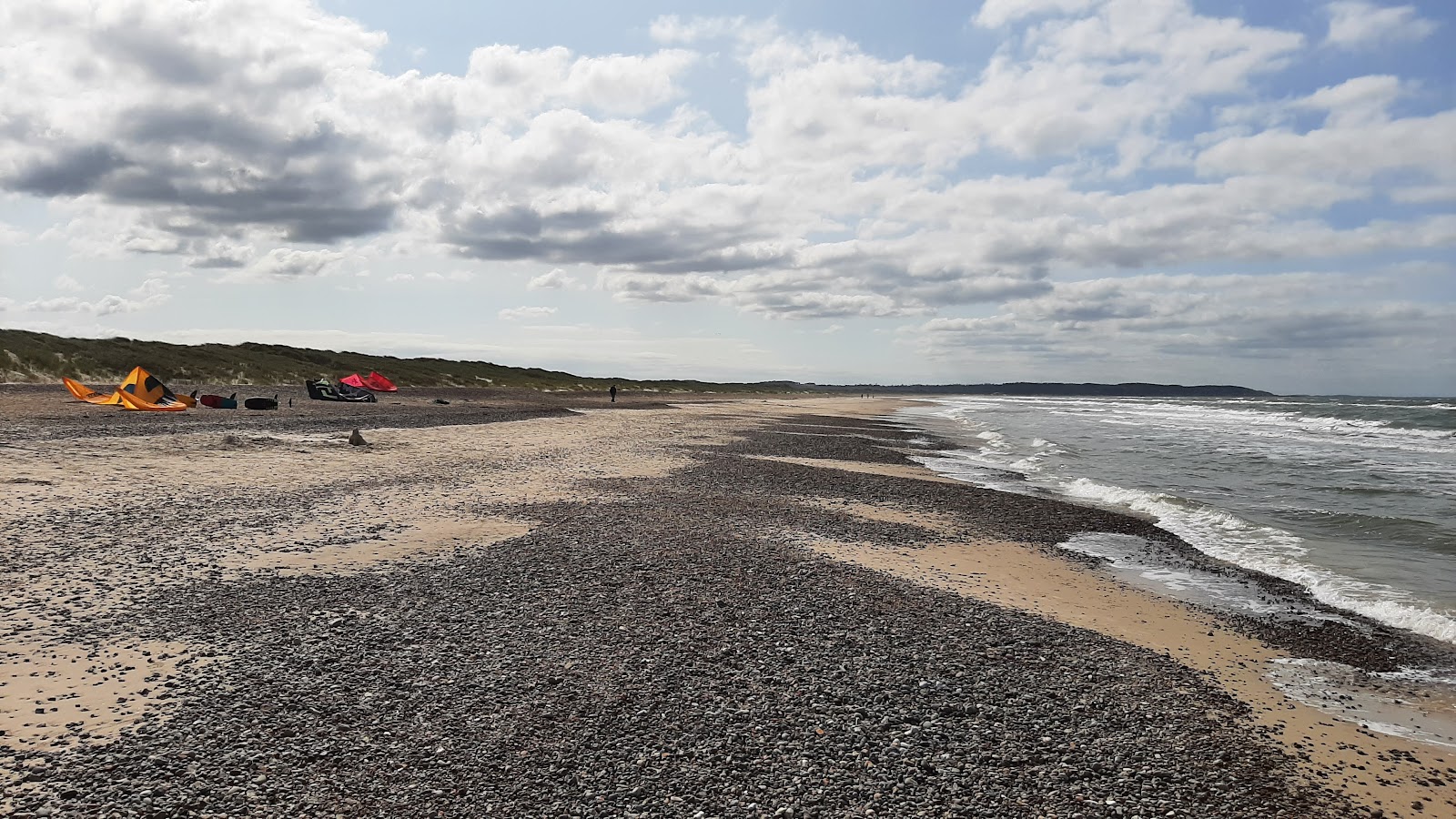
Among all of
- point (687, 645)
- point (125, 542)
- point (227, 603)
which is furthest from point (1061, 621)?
point (125, 542)

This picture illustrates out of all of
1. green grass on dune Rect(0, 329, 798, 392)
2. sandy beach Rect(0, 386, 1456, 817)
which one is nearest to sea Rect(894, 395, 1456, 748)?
sandy beach Rect(0, 386, 1456, 817)

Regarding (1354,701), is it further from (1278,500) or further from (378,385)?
(378,385)

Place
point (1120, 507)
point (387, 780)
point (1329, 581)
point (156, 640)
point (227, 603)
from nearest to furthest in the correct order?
point (387, 780) → point (156, 640) → point (227, 603) → point (1329, 581) → point (1120, 507)

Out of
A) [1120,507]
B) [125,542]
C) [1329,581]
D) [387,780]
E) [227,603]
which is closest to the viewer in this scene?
[387,780]

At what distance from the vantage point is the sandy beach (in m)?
6.00

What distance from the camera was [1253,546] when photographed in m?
16.6

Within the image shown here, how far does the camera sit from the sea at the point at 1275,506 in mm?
13016

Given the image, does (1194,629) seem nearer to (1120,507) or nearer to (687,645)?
(687,645)

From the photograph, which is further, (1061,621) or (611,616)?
(1061,621)

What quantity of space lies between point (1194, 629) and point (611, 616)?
863 cm

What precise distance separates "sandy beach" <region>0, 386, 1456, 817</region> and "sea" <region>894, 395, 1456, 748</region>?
5.53 ft

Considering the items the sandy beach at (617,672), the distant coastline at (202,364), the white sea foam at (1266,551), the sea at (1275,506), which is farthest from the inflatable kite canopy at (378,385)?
the white sea foam at (1266,551)

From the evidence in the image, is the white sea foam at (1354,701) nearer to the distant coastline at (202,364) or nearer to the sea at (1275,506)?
the sea at (1275,506)

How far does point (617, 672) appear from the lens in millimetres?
8125
